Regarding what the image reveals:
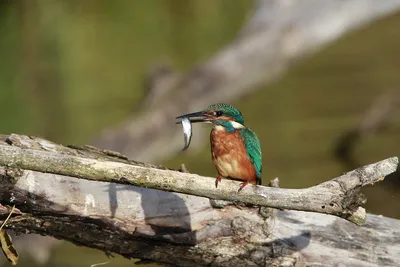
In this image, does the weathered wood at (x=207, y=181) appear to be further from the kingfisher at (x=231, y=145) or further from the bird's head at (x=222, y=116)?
the bird's head at (x=222, y=116)

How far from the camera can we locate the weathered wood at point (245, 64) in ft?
18.3

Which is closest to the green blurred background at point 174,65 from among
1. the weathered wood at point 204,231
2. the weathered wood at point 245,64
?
the weathered wood at point 245,64

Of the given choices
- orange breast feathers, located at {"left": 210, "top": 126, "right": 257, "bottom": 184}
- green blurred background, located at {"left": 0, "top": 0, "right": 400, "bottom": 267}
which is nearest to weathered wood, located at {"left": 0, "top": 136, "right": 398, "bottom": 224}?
orange breast feathers, located at {"left": 210, "top": 126, "right": 257, "bottom": 184}

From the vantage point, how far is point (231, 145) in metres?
3.13

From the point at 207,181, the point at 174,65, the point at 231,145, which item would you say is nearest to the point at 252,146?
the point at 231,145

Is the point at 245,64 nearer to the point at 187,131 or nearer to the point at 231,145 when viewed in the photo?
the point at 231,145

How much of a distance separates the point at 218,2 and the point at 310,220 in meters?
6.51

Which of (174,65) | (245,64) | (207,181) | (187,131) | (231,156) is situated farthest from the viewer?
(174,65)

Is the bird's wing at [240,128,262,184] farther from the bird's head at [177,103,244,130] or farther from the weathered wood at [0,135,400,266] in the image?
the weathered wood at [0,135,400,266]

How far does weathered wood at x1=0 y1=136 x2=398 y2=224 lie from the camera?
88.4 inches

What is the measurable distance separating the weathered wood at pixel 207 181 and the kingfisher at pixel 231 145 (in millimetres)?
595

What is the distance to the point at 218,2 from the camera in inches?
360

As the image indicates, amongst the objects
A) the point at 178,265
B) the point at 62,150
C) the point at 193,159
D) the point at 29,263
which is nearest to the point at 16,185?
the point at 62,150

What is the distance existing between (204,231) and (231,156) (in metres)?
0.38
